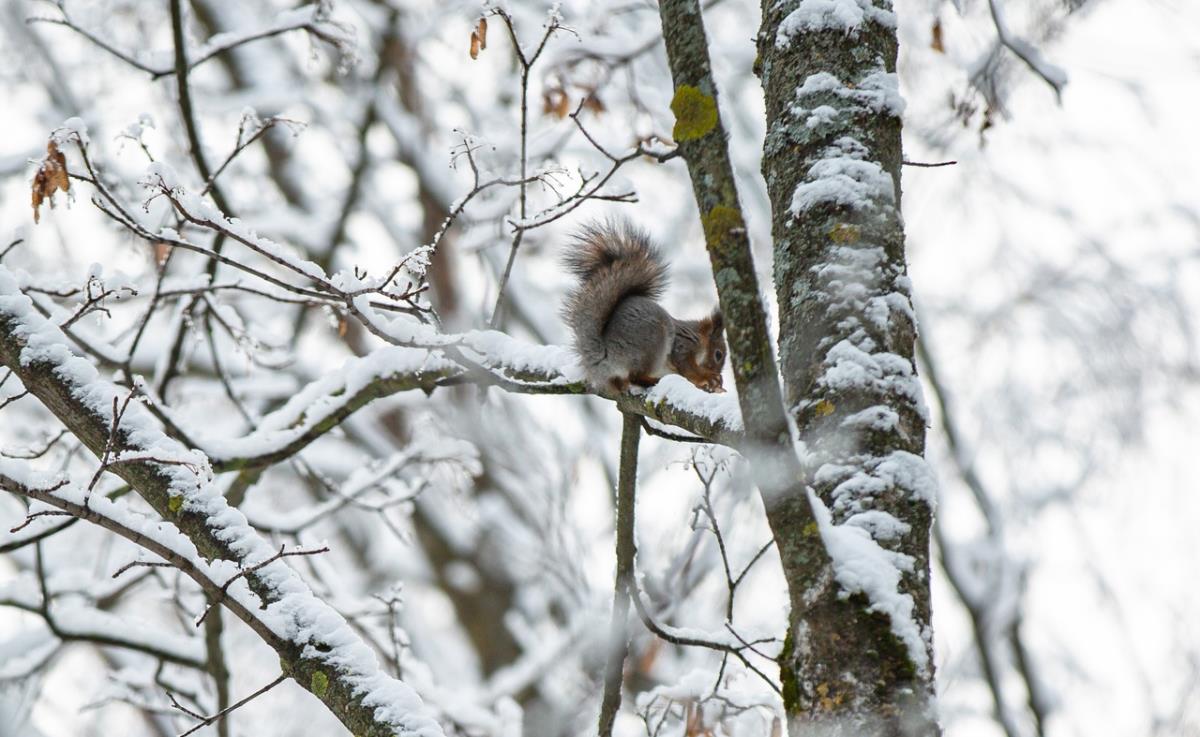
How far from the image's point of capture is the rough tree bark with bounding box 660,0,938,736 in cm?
121

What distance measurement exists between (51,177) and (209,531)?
762mm

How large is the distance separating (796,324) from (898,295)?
15 cm

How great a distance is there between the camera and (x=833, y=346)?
4.81 feet

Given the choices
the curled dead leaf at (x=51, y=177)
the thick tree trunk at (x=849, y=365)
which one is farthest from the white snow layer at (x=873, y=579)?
the curled dead leaf at (x=51, y=177)

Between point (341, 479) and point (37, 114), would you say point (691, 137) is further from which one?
A: point (37, 114)

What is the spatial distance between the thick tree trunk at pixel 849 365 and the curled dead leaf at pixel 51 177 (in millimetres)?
1256

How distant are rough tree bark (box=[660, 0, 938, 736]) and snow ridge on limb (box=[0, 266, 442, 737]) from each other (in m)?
0.61

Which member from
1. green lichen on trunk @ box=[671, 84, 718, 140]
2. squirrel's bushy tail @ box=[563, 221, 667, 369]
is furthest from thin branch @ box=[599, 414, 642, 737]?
green lichen on trunk @ box=[671, 84, 718, 140]

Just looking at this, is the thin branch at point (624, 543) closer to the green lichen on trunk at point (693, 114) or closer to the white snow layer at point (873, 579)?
the white snow layer at point (873, 579)

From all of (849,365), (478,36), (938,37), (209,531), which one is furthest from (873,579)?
(938,37)

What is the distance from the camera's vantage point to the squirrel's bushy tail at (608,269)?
254 cm

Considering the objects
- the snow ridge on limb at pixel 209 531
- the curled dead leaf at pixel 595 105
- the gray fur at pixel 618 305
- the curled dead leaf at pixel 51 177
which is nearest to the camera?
the snow ridge on limb at pixel 209 531

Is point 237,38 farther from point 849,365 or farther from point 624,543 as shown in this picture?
point 849,365

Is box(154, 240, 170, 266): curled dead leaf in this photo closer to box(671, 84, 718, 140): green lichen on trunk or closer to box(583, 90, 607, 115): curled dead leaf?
box(583, 90, 607, 115): curled dead leaf
